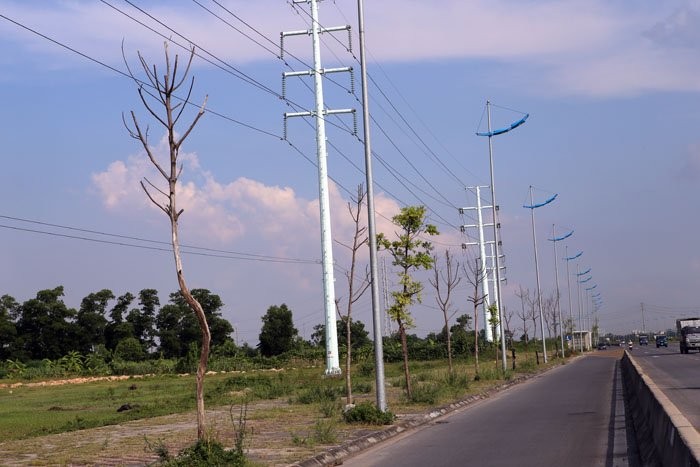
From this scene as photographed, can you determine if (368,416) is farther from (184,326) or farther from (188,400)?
(184,326)

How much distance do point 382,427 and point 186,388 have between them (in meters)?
27.7

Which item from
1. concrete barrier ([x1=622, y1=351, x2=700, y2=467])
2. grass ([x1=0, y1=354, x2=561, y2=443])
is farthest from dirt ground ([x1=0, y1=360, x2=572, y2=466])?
concrete barrier ([x1=622, y1=351, x2=700, y2=467])

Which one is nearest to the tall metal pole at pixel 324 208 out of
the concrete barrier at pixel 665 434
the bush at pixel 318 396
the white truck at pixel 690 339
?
the bush at pixel 318 396

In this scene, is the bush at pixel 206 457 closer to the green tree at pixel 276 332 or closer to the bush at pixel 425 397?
the bush at pixel 425 397

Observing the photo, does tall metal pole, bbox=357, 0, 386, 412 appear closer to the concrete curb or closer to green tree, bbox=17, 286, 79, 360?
the concrete curb

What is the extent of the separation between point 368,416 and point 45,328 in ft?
233

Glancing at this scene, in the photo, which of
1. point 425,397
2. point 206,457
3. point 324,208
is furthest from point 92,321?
point 206,457

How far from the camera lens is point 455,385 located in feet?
113

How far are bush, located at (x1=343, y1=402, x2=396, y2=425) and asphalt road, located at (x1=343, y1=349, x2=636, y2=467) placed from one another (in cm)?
89

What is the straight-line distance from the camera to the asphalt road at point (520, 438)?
47.7ft

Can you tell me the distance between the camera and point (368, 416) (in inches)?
842

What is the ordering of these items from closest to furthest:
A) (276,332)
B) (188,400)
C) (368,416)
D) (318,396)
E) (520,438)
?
(520,438), (368,416), (318,396), (188,400), (276,332)

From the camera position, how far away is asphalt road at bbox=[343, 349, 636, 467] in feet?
47.7

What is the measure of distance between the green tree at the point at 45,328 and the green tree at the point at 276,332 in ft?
59.0
